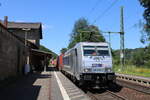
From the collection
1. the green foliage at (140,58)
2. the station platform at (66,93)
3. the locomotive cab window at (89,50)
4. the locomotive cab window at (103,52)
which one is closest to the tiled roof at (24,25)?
the green foliage at (140,58)

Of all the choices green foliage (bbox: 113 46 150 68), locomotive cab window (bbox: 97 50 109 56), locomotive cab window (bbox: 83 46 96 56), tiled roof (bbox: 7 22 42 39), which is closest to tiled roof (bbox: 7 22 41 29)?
tiled roof (bbox: 7 22 42 39)

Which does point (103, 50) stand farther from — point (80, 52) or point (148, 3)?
point (148, 3)

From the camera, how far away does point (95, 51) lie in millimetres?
15797

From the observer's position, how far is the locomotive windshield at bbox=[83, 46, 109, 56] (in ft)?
51.3

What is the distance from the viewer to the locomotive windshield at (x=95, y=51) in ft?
51.3

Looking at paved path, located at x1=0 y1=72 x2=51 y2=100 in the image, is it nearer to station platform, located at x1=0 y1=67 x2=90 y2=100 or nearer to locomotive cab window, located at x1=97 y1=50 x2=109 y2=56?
station platform, located at x1=0 y1=67 x2=90 y2=100

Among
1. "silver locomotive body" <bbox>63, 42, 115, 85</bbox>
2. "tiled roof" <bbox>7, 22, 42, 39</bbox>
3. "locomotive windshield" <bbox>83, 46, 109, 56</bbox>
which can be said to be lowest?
"silver locomotive body" <bbox>63, 42, 115, 85</bbox>

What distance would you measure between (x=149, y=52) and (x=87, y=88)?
161ft

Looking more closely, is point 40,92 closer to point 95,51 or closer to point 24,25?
point 95,51

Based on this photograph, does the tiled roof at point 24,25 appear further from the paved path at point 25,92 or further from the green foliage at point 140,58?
the paved path at point 25,92

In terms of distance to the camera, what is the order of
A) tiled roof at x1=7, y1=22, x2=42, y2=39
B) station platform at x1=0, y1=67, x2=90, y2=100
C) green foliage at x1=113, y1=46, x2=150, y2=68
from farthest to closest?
green foliage at x1=113, y1=46, x2=150, y2=68, tiled roof at x1=7, y1=22, x2=42, y2=39, station platform at x1=0, y1=67, x2=90, y2=100

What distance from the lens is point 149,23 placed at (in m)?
47.3

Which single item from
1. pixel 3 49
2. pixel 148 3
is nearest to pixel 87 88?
pixel 3 49

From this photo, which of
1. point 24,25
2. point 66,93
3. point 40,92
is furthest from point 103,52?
point 24,25
